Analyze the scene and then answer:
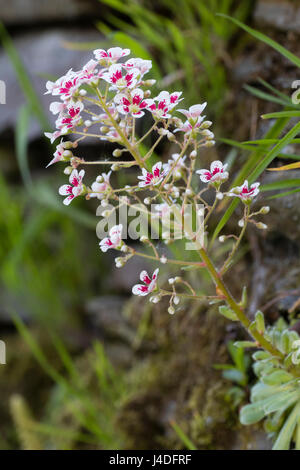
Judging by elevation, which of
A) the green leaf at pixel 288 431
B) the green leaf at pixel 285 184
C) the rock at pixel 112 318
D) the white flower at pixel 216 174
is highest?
the white flower at pixel 216 174

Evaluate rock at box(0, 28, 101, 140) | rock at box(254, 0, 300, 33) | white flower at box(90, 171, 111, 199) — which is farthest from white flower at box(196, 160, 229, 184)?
rock at box(0, 28, 101, 140)

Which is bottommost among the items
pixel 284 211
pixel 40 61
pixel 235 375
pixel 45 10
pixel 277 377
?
pixel 235 375

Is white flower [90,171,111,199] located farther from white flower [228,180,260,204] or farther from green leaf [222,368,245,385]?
green leaf [222,368,245,385]

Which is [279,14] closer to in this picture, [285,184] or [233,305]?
[285,184]

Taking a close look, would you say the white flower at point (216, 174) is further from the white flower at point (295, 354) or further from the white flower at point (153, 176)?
the white flower at point (295, 354)

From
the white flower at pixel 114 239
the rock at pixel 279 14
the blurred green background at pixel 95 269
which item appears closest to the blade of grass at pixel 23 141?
the blurred green background at pixel 95 269

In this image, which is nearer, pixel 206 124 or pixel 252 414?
pixel 206 124

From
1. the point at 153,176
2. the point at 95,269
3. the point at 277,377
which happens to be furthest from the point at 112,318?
the point at 153,176
